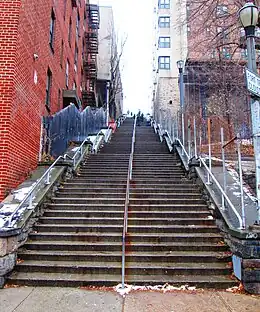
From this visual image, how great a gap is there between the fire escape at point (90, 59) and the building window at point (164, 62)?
8909 mm

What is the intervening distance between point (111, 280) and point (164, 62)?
31.9 meters

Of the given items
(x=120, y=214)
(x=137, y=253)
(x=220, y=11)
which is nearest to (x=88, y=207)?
(x=120, y=214)

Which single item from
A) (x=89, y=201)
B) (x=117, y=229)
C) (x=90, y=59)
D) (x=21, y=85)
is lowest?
(x=117, y=229)

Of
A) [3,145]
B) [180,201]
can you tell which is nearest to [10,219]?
[3,145]

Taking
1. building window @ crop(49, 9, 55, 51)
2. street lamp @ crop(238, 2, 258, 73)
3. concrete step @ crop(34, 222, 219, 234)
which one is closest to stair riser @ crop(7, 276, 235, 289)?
concrete step @ crop(34, 222, 219, 234)

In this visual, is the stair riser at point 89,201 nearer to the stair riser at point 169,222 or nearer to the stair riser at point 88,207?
the stair riser at point 88,207

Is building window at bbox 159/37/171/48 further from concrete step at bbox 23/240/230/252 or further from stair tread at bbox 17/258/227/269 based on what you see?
stair tread at bbox 17/258/227/269

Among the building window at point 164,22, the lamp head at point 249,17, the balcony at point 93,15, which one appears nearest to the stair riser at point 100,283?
the lamp head at point 249,17

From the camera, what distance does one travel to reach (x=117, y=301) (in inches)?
176

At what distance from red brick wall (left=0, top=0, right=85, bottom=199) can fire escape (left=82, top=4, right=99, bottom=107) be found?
13.5 metres

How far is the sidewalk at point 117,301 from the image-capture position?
4.23m

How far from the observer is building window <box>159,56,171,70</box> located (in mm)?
34138

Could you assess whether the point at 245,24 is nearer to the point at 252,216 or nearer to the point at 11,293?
the point at 252,216

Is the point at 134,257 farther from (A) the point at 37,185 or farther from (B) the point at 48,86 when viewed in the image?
(B) the point at 48,86
